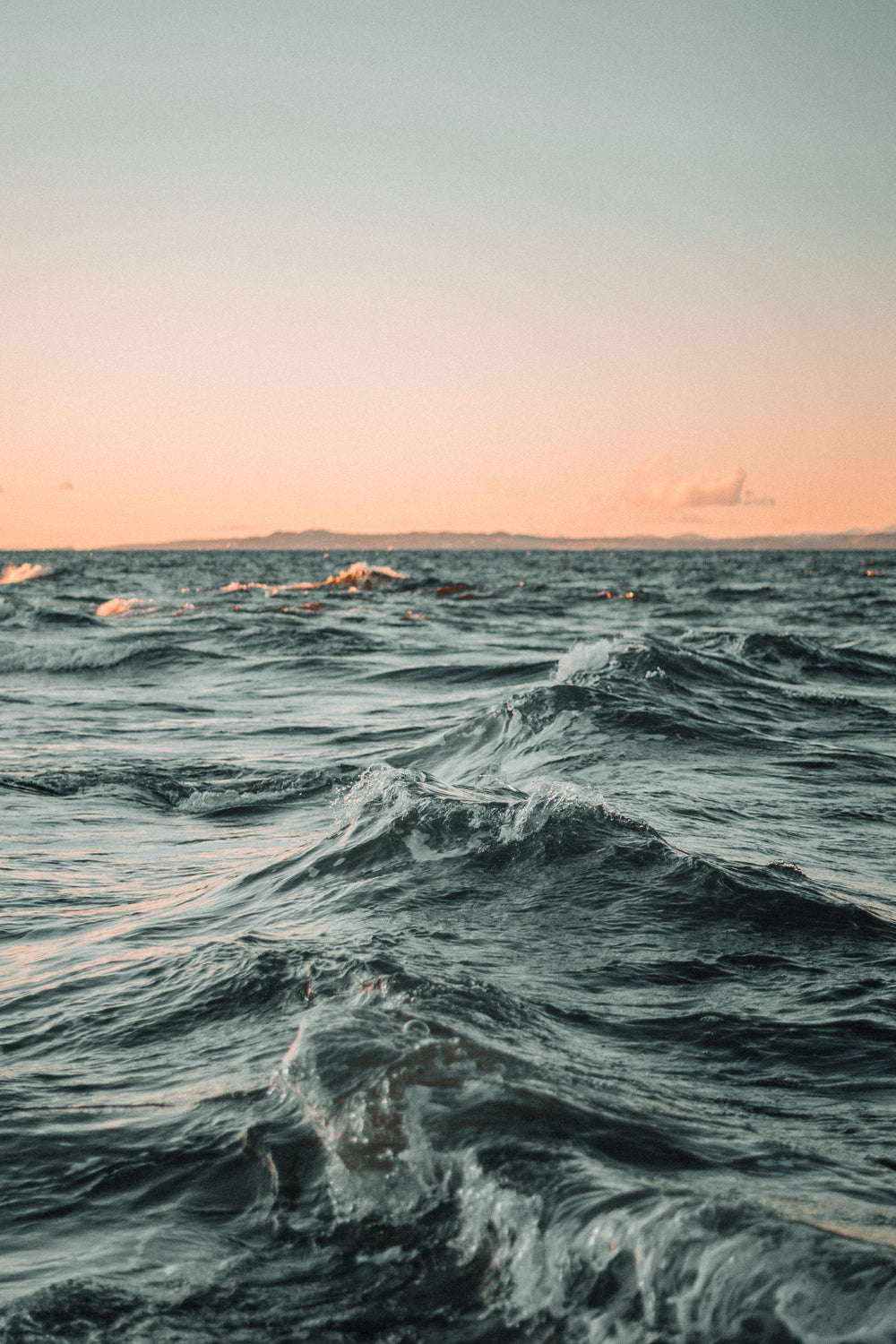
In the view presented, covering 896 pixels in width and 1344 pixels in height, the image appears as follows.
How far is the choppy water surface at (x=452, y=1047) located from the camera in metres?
2.32

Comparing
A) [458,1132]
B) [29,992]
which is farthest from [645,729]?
[458,1132]

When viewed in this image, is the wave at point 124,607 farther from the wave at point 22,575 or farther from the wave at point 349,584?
the wave at point 22,575

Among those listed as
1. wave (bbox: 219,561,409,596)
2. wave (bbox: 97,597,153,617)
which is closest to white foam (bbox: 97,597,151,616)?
wave (bbox: 97,597,153,617)

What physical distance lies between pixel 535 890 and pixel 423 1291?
2.90 metres

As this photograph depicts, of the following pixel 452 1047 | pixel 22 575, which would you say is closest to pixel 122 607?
pixel 22 575

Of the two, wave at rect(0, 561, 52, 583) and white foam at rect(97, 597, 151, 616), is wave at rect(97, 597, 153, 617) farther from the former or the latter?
wave at rect(0, 561, 52, 583)

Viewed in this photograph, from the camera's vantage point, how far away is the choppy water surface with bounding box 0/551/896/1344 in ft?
7.62

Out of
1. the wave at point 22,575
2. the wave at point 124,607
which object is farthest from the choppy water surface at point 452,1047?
the wave at point 22,575

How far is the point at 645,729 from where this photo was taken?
10.1 m

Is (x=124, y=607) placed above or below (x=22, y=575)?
below

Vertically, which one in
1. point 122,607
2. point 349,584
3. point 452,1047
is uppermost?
point 349,584

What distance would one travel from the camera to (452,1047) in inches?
125

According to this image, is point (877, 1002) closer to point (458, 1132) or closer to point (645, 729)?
point (458, 1132)

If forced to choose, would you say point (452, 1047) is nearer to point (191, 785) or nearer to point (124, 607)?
point (191, 785)
